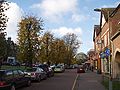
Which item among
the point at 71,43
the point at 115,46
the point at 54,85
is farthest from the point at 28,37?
the point at 71,43

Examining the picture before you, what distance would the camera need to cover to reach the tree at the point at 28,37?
45062 mm

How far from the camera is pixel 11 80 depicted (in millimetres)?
21359

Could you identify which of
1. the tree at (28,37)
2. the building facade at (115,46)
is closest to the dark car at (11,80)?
the building facade at (115,46)

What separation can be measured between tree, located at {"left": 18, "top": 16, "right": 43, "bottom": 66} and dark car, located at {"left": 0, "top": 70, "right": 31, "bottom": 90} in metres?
18.8

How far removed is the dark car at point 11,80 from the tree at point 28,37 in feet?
61.7

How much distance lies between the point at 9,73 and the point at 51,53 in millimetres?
50271

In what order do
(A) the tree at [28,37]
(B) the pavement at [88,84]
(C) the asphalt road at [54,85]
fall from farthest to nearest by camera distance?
(A) the tree at [28,37], (B) the pavement at [88,84], (C) the asphalt road at [54,85]

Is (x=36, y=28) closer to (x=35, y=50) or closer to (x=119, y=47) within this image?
(x=35, y=50)

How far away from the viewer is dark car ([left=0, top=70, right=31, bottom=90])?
19.7m

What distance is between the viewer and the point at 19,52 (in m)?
46.4

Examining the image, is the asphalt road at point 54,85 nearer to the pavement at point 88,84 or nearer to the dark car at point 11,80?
the pavement at point 88,84

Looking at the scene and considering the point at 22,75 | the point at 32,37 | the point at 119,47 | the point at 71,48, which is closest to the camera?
the point at 22,75

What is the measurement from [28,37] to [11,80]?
24.0 m

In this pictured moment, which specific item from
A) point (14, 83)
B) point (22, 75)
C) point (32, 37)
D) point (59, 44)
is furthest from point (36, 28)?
point (59, 44)
